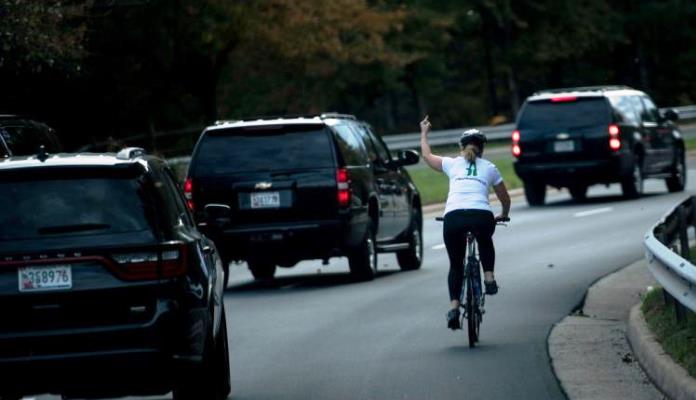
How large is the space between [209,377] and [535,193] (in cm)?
2183

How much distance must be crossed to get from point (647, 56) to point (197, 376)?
7124cm

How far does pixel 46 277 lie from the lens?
9312 mm

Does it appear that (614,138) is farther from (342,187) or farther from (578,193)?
(342,187)

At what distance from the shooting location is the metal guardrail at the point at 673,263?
10086mm

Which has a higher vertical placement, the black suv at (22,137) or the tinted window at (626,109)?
the black suv at (22,137)

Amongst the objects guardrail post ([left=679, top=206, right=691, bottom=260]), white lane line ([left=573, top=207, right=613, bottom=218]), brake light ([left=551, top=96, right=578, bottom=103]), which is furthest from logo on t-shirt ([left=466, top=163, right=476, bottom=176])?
brake light ([left=551, top=96, right=578, bottom=103])

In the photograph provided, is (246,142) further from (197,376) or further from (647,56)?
(647,56)

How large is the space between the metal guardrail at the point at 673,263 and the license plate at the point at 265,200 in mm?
5317

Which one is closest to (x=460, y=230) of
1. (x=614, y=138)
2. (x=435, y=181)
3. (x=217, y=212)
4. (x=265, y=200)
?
(x=217, y=212)

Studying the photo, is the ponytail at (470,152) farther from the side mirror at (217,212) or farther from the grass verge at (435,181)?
the grass verge at (435,181)

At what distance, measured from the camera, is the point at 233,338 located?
15.0 m

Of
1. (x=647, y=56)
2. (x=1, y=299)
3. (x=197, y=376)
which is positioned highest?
(x=1, y=299)

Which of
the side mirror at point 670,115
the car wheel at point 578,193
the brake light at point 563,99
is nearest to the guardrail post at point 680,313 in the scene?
the brake light at point 563,99

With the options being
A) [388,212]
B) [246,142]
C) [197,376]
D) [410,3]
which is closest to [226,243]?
[246,142]
